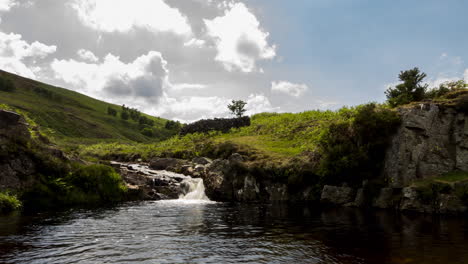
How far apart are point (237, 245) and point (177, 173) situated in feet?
129

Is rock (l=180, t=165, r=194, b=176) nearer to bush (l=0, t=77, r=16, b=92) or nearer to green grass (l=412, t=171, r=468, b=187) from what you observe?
green grass (l=412, t=171, r=468, b=187)

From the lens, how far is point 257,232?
67.2ft

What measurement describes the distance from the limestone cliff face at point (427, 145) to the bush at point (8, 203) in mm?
37787

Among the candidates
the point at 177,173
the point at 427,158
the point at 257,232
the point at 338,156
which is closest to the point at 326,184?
the point at 338,156

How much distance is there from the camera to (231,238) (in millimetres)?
18609

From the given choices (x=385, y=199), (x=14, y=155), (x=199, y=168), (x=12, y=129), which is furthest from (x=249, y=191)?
(x=12, y=129)

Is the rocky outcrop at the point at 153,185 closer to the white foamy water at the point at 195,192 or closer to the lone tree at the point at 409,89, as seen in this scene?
the white foamy water at the point at 195,192

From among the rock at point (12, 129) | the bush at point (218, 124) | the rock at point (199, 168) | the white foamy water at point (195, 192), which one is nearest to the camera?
the rock at point (12, 129)

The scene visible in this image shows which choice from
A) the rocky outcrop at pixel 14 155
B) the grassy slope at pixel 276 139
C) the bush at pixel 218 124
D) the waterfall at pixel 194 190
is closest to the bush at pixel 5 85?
the grassy slope at pixel 276 139

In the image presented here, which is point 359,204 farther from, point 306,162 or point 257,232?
point 257,232

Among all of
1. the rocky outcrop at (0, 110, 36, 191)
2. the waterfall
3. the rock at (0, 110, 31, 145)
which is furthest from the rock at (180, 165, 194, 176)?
the rock at (0, 110, 31, 145)

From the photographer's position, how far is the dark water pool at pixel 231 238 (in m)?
14.4

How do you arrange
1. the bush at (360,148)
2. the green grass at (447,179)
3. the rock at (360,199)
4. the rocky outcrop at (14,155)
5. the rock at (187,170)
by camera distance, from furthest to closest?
the rock at (187,170) → the bush at (360,148) → the rock at (360,199) → the rocky outcrop at (14,155) → the green grass at (447,179)

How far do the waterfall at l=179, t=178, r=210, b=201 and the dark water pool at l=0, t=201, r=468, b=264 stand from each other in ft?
55.9
